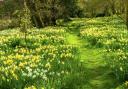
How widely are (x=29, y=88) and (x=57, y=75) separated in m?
2.18

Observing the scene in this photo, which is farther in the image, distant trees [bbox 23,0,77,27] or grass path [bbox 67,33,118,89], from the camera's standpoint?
distant trees [bbox 23,0,77,27]

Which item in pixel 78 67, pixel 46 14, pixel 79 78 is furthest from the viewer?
pixel 46 14

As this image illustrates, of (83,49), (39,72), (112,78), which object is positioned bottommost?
(83,49)

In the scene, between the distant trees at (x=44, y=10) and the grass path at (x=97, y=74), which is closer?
the grass path at (x=97, y=74)

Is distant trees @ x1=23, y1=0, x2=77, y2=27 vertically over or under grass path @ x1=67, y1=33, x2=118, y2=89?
under

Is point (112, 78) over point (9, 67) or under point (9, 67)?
under

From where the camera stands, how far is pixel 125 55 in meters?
13.1

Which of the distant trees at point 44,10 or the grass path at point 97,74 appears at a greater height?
the grass path at point 97,74

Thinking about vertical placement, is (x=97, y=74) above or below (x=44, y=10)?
above

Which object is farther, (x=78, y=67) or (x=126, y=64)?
(x=78, y=67)

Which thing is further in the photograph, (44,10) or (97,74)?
(44,10)

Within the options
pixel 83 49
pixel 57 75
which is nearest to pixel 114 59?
pixel 57 75

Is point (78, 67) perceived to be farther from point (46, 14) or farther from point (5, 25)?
point (5, 25)

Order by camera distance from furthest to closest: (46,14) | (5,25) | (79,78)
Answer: (5,25) < (46,14) < (79,78)
